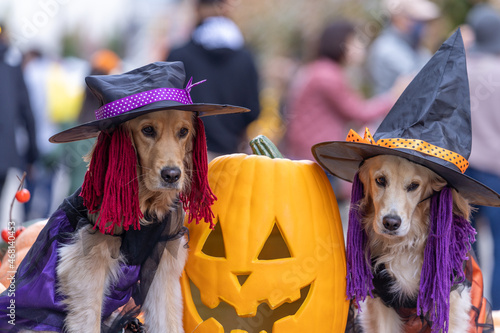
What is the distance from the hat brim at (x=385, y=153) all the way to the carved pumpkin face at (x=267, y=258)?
161 mm

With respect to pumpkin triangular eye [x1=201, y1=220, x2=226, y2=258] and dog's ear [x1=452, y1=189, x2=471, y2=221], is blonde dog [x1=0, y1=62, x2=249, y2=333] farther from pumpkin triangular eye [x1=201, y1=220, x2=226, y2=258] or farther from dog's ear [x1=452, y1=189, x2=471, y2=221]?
dog's ear [x1=452, y1=189, x2=471, y2=221]

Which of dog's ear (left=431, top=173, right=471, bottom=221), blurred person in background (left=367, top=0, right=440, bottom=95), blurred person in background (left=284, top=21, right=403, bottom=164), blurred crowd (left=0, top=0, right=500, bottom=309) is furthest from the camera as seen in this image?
blurred person in background (left=367, top=0, right=440, bottom=95)

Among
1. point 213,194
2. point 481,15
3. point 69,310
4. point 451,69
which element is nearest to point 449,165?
point 451,69

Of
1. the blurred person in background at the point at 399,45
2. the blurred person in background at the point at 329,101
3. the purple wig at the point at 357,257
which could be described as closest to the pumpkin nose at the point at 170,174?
the purple wig at the point at 357,257

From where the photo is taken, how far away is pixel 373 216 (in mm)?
3203

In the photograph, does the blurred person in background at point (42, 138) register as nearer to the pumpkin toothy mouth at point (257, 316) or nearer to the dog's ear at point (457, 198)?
the pumpkin toothy mouth at point (257, 316)

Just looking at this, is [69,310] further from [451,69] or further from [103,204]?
[451,69]

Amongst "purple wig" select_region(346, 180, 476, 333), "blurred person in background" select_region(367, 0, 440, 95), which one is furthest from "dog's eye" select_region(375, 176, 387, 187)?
"blurred person in background" select_region(367, 0, 440, 95)

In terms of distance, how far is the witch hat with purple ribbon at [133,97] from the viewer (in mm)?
2760

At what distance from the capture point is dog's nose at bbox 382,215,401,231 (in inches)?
117

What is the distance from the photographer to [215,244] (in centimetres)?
324

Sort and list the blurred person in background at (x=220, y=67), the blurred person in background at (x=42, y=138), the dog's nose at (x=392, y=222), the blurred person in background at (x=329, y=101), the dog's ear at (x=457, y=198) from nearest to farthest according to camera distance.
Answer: the dog's nose at (x=392, y=222), the dog's ear at (x=457, y=198), the blurred person in background at (x=220, y=67), the blurred person in background at (x=329, y=101), the blurred person in background at (x=42, y=138)

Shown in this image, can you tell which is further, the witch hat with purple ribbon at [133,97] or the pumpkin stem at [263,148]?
the pumpkin stem at [263,148]

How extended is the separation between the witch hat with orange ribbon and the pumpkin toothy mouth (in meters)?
0.82
